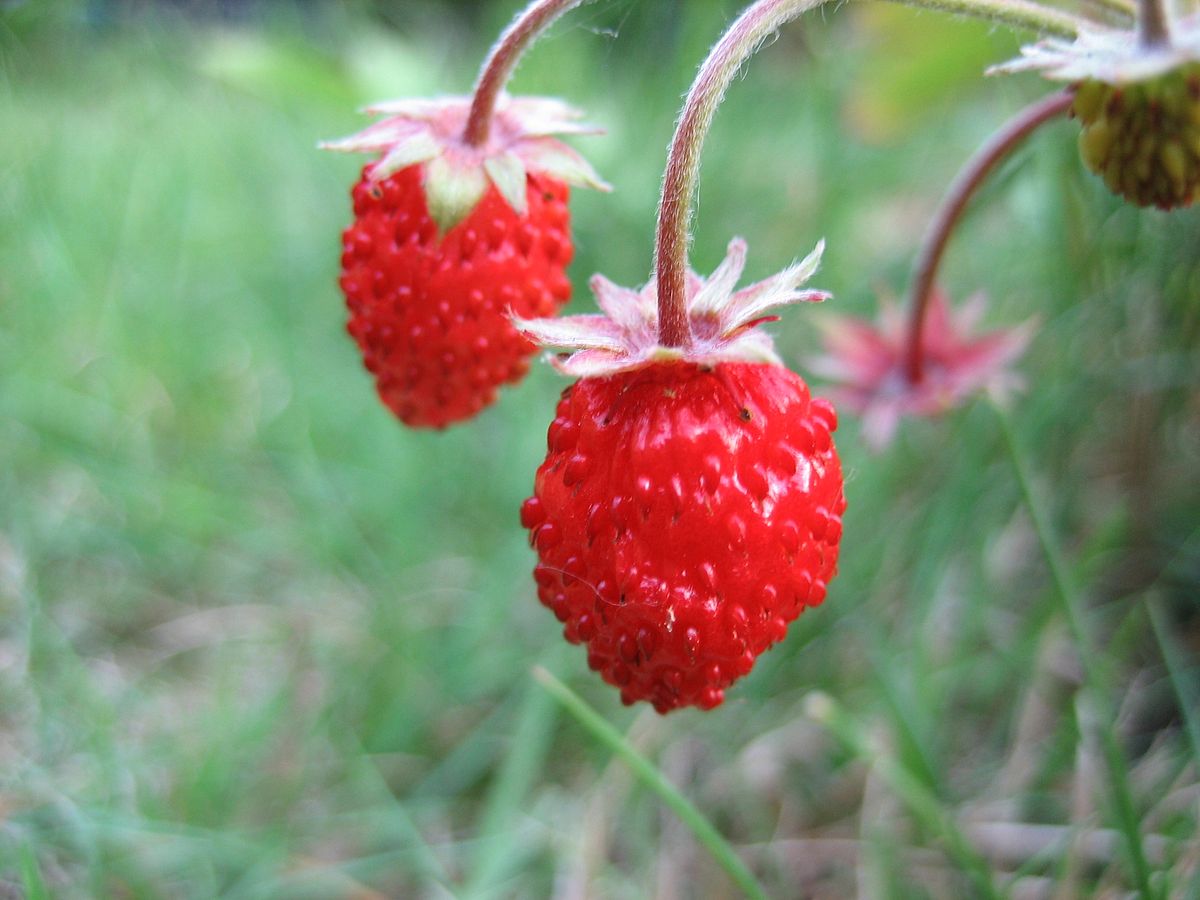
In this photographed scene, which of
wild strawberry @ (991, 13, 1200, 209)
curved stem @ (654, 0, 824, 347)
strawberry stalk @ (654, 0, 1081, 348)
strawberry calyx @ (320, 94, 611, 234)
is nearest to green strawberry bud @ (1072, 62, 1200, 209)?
wild strawberry @ (991, 13, 1200, 209)

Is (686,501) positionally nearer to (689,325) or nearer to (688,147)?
(689,325)

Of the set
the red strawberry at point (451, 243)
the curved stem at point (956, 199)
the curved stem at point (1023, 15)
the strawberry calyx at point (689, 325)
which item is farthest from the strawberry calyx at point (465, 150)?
the curved stem at point (956, 199)

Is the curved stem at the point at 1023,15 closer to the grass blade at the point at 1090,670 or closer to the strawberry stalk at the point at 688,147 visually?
the strawberry stalk at the point at 688,147

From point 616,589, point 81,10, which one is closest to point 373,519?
point 616,589

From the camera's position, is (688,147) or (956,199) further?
(956,199)

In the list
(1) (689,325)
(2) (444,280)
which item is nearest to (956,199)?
(1) (689,325)

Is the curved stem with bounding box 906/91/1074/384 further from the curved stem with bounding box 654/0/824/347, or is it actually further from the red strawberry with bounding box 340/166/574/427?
the red strawberry with bounding box 340/166/574/427
